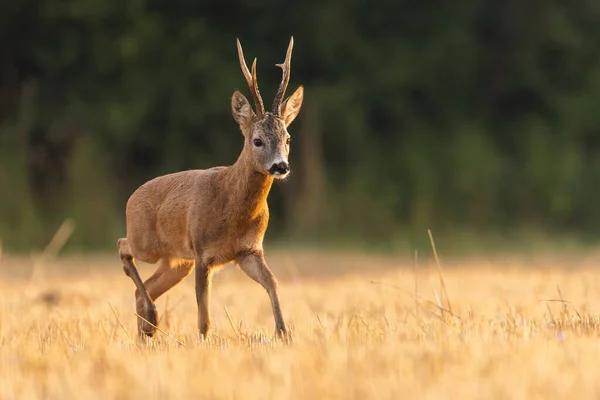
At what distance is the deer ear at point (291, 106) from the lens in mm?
7457

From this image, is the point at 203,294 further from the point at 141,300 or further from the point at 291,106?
the point at 291,106

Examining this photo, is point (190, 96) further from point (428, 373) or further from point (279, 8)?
point (428, 373)

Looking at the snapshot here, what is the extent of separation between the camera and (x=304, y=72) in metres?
22.7

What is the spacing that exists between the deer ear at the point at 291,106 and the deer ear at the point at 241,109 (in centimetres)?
21

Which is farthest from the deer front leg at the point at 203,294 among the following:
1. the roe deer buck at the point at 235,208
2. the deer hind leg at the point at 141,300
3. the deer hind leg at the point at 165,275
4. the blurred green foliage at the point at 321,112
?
the blurred green foliage at the point at 321,112

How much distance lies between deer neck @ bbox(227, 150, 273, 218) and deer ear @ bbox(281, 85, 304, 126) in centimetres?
39

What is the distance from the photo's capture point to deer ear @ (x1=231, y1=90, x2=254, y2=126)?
7.47 meters

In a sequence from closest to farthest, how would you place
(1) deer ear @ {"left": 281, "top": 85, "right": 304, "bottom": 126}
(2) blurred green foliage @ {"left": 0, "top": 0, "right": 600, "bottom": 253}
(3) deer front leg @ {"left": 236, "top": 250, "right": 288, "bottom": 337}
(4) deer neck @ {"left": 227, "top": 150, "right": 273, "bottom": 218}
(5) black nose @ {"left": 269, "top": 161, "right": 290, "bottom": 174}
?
(3) deer front leg @ {"left": 236, "top": 250, "right": 288, "bottom": 337}
(5) black nose @ {"left": 269, "top": 161, "right": 290, "bottom": 174}
(4) deer neck @ {"left": 227, "top": 150, "right": 273, "bottom": 218}
(1) deer ear @ {"left": 281, "top": 85, "right": 304, "bottom": 126}
(2) blurred green foliage @ {"left": 0, "top": 0, "right": 600, "bottom": 253}

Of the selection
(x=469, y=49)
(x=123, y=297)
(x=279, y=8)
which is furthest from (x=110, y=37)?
→ (x=123, y=297)

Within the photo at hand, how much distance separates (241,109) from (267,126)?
319 millimetres

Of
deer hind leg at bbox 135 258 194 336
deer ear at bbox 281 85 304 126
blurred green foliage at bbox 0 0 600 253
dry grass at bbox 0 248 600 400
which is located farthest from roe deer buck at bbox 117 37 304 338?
blurred green foliage at bbox 0 0 600 253

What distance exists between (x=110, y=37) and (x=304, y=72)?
3.75 meters

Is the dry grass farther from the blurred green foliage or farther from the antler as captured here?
the blurred green foliage

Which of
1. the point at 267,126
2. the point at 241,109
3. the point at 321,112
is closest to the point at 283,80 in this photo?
the point at 267,126
